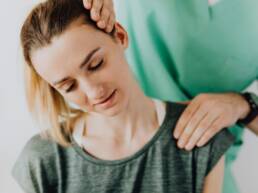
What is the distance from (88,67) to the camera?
76 cm

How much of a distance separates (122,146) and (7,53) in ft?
1.37

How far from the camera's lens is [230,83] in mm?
968

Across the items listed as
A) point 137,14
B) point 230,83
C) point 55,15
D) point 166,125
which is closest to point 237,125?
point 230,83

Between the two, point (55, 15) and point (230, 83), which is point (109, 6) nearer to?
point (55, 15)

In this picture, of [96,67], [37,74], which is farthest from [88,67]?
[37,74]

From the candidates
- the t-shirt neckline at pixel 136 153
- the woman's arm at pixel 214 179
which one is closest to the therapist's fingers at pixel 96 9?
the t-shirt neckline at pixel 136 153

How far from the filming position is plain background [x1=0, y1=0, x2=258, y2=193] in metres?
1.08

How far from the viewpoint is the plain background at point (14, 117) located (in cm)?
108

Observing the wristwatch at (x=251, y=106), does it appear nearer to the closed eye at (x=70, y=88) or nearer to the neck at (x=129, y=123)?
the neck at (x=129, y=123)

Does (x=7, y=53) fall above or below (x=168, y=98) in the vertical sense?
above

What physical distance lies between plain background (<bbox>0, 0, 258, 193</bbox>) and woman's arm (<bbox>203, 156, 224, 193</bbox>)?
1.06 ft

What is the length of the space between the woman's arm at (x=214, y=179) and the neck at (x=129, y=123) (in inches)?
5.6

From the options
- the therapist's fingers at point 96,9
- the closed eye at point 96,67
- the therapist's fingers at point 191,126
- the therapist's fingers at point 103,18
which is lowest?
the therapist's fingers at point 191,126

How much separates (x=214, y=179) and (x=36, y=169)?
368mm
